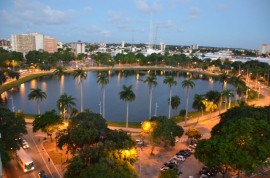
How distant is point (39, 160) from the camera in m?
38.6

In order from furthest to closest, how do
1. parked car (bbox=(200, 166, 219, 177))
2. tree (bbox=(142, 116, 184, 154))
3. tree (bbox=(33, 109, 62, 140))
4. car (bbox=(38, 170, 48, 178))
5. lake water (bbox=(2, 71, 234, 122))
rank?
1. lake water (bbox=(2, 71, 234, 122))
2. tree (bbox=(33, 109, 62, 140))
3. tree (bbox=(142, 116, 184, 154))
4. parked car (bbox=(200, 166, 219, 177))
5. car (bbox=(38, 170, 48, 178))

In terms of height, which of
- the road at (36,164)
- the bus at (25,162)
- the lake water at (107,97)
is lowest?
the road at (36,164)

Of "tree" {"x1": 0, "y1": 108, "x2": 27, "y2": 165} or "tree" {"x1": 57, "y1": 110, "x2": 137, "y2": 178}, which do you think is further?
"tree" {"x1": 0, "y1": 108, "x2": 27, "y2": 165}

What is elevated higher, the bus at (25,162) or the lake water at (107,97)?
the lake water at (107,97)

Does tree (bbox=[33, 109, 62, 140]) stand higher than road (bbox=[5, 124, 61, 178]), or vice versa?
tree (bbox=[33, 109, 62, 140])

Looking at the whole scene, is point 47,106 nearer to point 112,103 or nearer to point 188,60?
point 112,103

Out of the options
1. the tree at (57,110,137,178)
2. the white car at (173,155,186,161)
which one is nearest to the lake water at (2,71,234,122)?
the white car at (173,155,186,161)

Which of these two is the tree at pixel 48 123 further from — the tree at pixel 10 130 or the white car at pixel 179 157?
the white car at pixel 179 157

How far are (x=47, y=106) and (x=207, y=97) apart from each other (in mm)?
45952

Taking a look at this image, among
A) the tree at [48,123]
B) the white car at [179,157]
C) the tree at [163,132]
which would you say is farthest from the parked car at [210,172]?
the tree at [48,123]

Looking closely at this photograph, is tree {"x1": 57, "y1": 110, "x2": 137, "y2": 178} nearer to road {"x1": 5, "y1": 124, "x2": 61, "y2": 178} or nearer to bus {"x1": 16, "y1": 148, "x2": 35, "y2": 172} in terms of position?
road {"x1": 5, "y1": 124, "x2": 61, "y2": 178}

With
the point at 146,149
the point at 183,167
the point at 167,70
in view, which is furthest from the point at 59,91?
the point at 167,70

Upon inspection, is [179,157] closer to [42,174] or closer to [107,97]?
[42,174]

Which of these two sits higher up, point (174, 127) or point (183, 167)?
point (174, 127)
